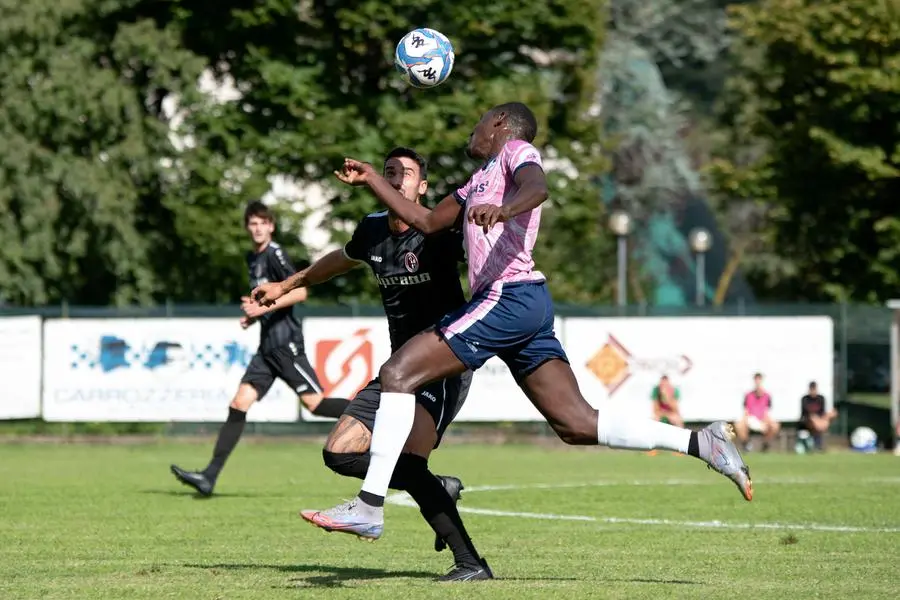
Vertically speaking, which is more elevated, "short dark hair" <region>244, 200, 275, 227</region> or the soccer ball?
the soccer ball

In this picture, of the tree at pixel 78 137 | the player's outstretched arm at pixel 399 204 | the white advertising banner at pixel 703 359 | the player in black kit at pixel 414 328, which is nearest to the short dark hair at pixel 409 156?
the player in black kit at pixel 414 328

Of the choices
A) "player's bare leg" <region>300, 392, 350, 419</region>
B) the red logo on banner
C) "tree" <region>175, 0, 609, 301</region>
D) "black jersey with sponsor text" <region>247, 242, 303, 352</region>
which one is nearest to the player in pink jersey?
"player's bare leg" <region>300, 392, 350, 419</region>

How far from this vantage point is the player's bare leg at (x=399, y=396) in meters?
8.75

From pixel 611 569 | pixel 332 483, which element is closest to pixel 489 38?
pixel 332 483

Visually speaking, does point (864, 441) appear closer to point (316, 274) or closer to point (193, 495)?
point (193, 495)

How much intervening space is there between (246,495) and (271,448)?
1263cm

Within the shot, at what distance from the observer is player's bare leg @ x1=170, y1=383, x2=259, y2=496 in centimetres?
1578

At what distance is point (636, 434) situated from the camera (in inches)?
355

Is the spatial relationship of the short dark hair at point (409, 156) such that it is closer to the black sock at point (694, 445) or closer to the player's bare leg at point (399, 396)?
the player's bare leg at point (399, 396)

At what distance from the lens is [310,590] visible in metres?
8.67

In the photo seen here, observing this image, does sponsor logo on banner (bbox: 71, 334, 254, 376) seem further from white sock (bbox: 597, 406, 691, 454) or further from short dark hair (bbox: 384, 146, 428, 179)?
white sock (bbox: 597, 406, 691, 454)

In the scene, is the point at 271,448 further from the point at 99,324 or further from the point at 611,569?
the point at 611,569

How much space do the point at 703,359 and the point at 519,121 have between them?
21590mm

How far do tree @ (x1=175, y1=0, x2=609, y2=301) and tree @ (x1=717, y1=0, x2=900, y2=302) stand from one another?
18.8ft
